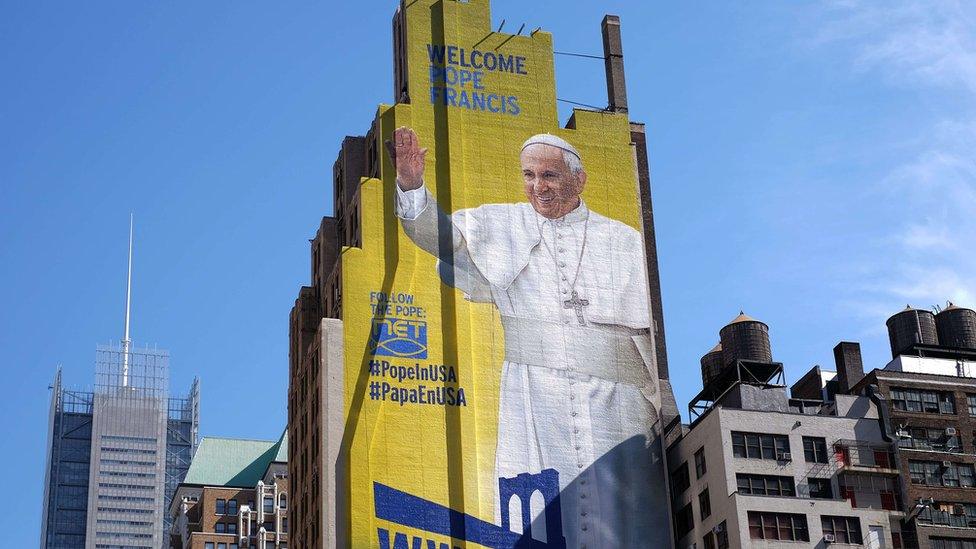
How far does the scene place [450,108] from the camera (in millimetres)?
141250

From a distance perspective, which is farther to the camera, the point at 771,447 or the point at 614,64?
the point at 614,64

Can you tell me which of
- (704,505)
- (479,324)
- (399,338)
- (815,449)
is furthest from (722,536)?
(399,338)

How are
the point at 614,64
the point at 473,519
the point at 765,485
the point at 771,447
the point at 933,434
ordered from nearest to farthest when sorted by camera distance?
the point at 473,519
the point at 765,485
the point at 771,447
the point at 933,434
the point at 614,64

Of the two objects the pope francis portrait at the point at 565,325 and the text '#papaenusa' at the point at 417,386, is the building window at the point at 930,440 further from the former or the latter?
the text '#papaenusa' at the point at 417,386

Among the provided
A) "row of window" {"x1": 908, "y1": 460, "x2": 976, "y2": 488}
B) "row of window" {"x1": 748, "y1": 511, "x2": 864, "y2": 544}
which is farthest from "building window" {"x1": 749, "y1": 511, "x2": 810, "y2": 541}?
"row of window" {"x1": 908, "y1": 460, "x2": 976, "y2": 488}

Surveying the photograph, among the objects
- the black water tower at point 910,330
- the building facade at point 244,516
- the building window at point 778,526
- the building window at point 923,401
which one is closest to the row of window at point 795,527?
the building window at point 778,526

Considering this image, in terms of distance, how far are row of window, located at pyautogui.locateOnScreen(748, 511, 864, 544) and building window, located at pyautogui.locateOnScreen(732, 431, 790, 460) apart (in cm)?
513

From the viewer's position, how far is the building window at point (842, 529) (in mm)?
125562

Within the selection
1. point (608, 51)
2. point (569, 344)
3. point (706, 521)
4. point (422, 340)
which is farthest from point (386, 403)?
point (608, 51)

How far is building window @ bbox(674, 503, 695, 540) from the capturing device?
431 feet

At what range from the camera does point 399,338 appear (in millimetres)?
131000

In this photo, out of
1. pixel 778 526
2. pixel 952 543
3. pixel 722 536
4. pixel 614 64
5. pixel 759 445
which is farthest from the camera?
pixel 614 64

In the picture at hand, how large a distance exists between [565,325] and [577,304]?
7.45 ft

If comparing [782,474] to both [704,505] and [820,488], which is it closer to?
[820,488]
